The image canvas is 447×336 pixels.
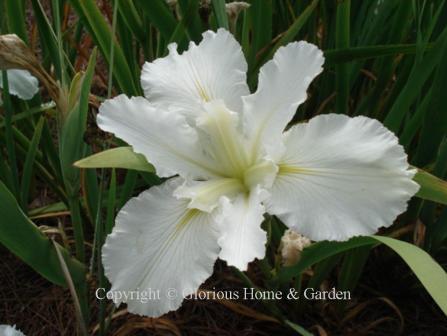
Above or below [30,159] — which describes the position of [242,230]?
above

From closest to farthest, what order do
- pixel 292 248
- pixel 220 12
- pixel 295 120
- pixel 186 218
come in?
pixel 186 218, pixel 292 248, pixel 220 12, pixel 295 120

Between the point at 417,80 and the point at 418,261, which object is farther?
the point at 417,80

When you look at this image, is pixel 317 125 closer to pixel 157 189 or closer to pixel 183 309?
pixel 157 189

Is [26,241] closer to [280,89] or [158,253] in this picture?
[158,253]

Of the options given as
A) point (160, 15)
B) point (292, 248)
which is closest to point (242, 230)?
point (292, 248)

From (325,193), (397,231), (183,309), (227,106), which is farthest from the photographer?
(183,309)

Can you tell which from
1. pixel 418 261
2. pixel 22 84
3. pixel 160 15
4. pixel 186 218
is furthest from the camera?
pixel 22 84

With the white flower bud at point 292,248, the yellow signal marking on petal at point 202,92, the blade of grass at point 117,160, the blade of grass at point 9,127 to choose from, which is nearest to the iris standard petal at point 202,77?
the yellow signal marking on petal at point 202,92

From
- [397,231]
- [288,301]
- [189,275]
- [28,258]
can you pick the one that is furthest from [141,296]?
[397,231]
